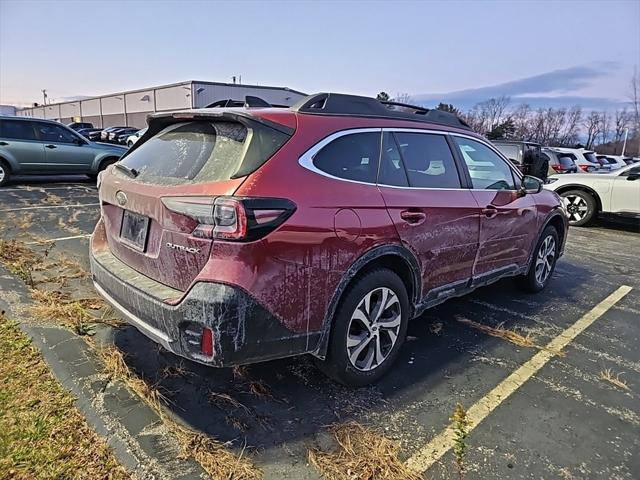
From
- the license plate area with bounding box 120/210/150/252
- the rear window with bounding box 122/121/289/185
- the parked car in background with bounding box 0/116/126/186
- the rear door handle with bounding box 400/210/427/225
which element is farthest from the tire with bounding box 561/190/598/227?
the parked car in background with bounding box 0/116/126/186

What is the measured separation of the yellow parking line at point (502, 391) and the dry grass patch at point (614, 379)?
37 centimetres

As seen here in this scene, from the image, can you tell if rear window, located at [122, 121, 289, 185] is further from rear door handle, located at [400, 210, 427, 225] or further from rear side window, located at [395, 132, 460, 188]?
rear side window, located at [395, 132, 460, 188]

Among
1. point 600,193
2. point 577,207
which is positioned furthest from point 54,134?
point 600,193

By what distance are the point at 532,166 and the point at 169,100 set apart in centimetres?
4355

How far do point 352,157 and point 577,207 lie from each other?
893cm

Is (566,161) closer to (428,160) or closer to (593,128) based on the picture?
(428,160)

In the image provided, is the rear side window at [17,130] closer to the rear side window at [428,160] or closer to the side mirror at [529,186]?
the rear side window at [428,160]

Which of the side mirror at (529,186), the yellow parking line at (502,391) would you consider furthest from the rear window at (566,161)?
the side mirror at (529,186)

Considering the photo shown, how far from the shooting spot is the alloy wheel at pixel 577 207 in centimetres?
966

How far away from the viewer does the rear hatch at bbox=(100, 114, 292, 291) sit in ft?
7.38

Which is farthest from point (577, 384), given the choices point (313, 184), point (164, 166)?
point (164, 166)

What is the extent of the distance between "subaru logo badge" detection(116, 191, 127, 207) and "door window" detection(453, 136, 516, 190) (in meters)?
2.61

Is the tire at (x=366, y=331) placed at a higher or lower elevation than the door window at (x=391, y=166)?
lower

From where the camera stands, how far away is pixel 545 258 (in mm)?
4996
